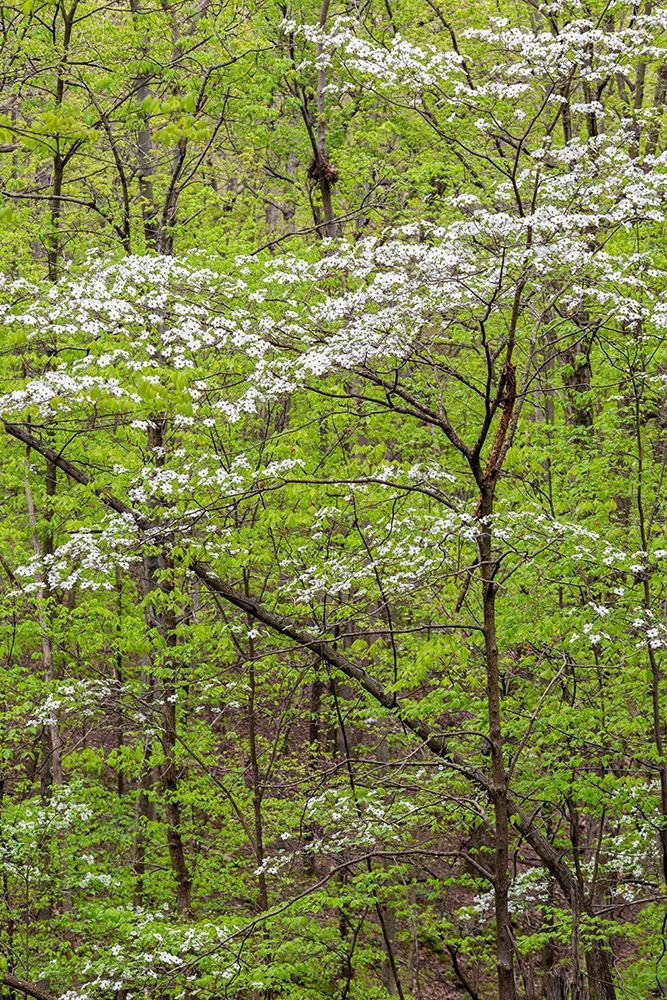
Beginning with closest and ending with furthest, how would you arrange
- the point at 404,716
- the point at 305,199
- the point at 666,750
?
the point at 404,716, the point at 666,750, the point at 305,199

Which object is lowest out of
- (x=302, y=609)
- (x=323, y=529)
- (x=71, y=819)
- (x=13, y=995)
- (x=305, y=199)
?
(x=13, y=995)

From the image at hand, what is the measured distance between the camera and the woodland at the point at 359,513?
6.59 metres

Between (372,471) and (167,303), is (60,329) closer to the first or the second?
(167,303)

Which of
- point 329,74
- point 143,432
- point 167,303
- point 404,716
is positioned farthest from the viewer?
point 329,74

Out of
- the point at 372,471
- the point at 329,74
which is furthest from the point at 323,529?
the point at 329,74

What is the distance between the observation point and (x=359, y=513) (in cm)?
991

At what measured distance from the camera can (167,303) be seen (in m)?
8.56

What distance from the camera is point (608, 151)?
7922mm

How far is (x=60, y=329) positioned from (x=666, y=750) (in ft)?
19.8

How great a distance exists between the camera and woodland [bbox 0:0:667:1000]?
6.59 metres

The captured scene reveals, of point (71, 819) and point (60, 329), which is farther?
point (71, 819)

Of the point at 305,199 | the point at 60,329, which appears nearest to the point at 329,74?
the point at 305,199

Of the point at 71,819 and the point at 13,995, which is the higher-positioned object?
the point at 71,819

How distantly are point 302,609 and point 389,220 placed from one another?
23.2 ft
